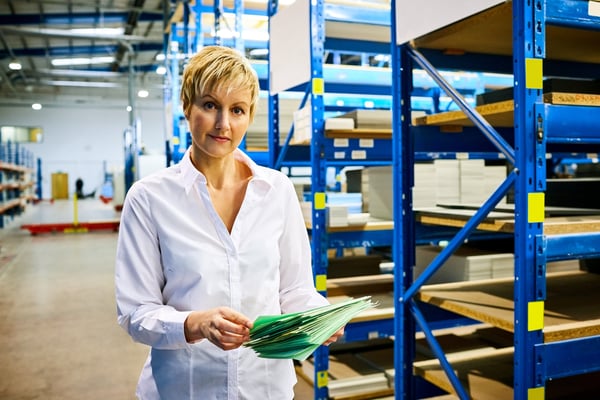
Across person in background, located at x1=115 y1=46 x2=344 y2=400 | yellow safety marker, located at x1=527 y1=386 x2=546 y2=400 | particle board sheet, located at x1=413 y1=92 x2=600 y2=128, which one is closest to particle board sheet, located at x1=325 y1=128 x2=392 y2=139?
particle board sheet, located at x1=413 y1=92 x2=600 y2=128

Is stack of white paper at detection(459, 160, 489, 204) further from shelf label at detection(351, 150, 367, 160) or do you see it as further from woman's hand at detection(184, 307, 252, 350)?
woman's hand at detection(184, 307, 252, 350)

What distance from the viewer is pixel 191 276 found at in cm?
143

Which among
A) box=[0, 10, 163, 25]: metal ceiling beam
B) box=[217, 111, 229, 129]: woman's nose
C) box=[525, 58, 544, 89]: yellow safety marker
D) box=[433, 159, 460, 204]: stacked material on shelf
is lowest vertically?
box=[433, 159, 460, 204]: stacked material on shelf

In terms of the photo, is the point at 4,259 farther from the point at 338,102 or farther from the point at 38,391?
the point at 338,102

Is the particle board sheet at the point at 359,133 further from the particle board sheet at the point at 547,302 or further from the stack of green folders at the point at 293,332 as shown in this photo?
the stack of green folders at the point at 293,332

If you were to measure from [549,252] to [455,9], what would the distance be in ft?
3.64

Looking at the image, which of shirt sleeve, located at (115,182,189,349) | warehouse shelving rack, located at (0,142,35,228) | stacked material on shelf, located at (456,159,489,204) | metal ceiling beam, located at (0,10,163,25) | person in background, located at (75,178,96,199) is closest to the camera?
shirt sleeve, located at (115,182,189,349)

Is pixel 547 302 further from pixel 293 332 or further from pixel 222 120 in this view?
pixel 222 120

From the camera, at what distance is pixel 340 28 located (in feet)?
14.3

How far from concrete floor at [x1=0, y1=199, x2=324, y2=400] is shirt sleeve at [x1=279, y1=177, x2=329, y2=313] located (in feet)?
9.45

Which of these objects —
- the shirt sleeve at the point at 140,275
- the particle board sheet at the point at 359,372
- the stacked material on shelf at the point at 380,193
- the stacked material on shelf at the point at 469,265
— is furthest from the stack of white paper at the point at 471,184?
the shirt sleeve at the point at 140,275

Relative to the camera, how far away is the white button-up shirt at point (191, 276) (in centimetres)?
142

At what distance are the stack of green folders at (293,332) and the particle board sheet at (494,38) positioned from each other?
59.7 inches

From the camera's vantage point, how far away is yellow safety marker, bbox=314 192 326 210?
12.4 ft
